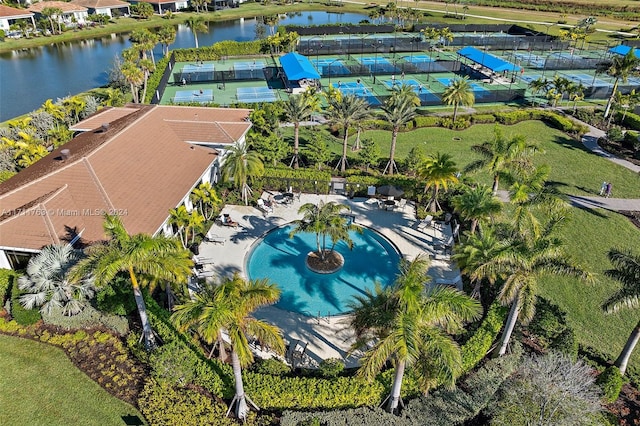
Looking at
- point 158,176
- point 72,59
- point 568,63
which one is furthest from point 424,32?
point 158,176

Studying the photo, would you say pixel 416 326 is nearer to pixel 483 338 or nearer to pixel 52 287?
pixel 483 338

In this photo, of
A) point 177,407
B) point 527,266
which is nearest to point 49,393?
point 177,407

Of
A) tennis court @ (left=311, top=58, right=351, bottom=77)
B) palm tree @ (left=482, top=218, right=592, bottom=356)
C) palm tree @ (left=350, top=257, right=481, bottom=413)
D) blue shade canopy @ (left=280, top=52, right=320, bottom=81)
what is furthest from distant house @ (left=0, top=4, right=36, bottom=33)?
palm tree @ (left=482, top=218, right=592, bottom=356)

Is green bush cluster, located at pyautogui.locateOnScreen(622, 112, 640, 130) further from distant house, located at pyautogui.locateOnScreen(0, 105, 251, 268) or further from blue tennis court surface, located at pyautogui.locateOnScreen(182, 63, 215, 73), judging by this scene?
blue tennis court surface, located at pyautogui.locateOnScreen(182, 63, 215, 73)

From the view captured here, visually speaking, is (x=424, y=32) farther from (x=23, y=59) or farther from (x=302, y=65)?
(x=23, y=59)

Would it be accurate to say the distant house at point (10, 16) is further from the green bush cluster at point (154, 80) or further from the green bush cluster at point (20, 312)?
the green bush cluster at point (20, 312)
